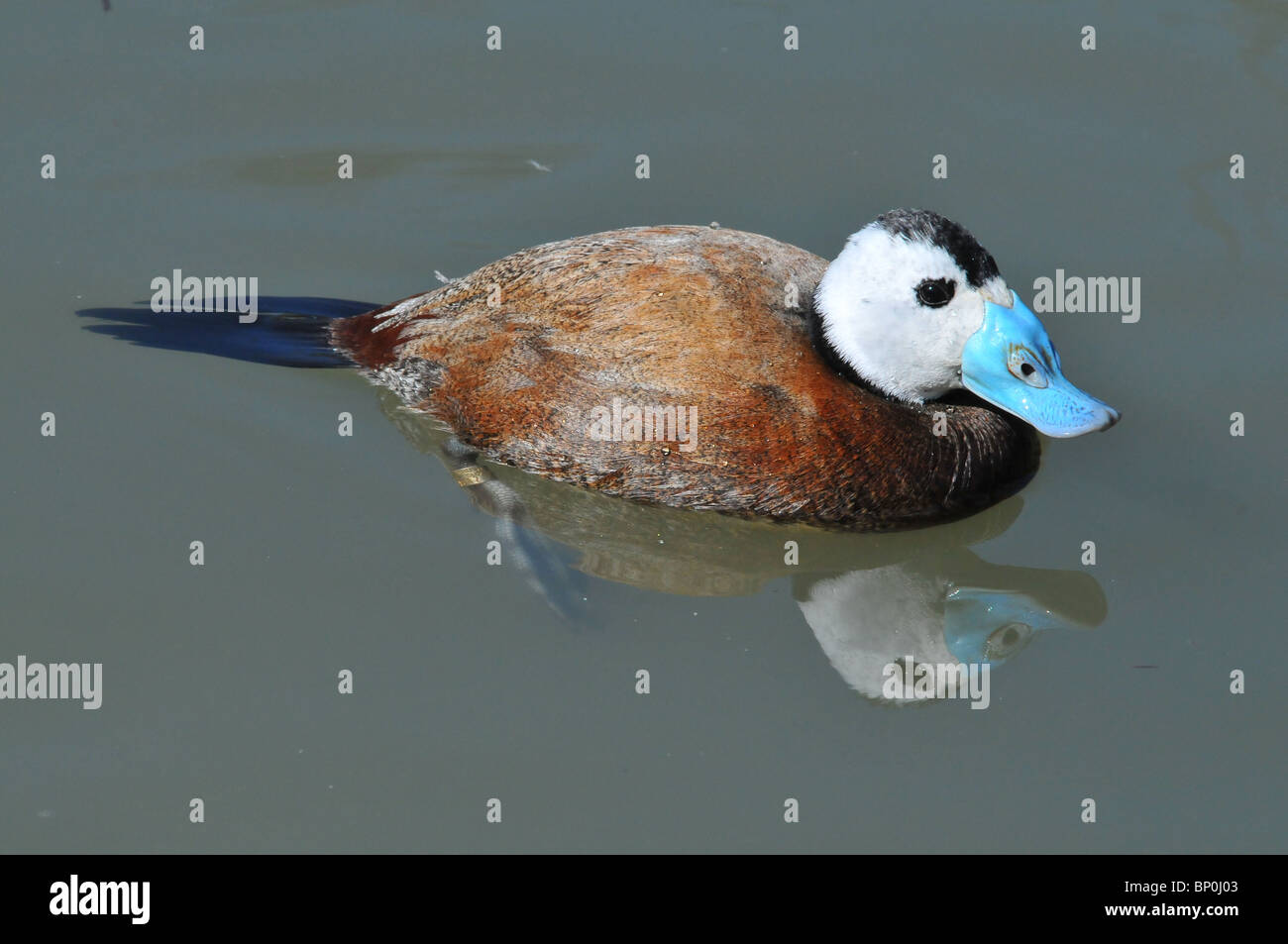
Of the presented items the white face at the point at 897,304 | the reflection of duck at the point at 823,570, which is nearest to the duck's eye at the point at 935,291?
the white face at the point at 897,304

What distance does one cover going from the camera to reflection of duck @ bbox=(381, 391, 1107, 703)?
6473mm

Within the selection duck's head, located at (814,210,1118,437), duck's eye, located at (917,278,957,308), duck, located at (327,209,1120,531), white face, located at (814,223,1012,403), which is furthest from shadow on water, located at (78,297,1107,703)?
duck's eye, located at (917,278,957,308)

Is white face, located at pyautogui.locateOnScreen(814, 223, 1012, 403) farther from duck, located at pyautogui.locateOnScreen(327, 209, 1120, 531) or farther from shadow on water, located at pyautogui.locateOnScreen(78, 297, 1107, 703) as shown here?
shadow on water, located at pyautogui.locateOnScreen(78, 297, 1107, 703)

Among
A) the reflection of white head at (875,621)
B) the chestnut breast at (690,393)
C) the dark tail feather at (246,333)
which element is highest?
the dark tail feather at (246,333)

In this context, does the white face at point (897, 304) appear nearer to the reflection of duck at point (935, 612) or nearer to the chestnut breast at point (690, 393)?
the chestnut breast at point (690, 393)

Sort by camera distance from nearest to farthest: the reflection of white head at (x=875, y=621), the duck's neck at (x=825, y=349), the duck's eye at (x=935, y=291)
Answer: the reflection of white head at (x=875, y=621)
the duck's eye at (x=935, y=291)
the duck's neck at (x=825, y=349)

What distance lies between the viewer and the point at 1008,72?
9.03 m

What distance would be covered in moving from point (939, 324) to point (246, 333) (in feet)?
10.2

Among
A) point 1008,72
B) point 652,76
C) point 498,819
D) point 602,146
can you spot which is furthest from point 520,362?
point 1008,72

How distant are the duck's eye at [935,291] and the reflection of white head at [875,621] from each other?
3.76 feet

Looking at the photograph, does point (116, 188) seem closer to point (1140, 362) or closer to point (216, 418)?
point (216, 418)

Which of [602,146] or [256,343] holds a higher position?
[602,146]

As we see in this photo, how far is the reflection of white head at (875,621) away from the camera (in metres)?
6.29

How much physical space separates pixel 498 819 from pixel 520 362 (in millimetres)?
1923
